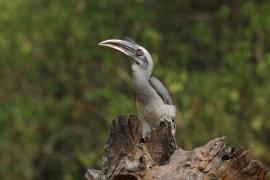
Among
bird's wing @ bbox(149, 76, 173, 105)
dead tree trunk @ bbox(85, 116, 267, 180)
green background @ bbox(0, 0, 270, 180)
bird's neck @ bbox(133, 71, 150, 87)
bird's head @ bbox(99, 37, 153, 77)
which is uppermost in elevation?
bird's head @ bbox(99, 37, 153, 77)

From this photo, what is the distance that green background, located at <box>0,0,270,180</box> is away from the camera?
51.5 ft

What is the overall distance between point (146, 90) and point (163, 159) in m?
1.36

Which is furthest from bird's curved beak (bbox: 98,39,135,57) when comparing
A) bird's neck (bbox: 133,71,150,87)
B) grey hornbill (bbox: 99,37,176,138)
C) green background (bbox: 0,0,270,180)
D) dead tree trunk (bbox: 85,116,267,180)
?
green background (bbox: 0,0,270,180)

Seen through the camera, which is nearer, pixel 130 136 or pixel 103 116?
pixel 130 136

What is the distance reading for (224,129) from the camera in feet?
51.9

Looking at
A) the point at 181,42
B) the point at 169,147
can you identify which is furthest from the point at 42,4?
the point at 169,147

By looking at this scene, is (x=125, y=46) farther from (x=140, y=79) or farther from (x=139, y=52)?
(x=140, y=79)

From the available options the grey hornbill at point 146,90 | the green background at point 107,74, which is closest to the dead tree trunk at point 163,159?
the grey hornbill at point 146,90

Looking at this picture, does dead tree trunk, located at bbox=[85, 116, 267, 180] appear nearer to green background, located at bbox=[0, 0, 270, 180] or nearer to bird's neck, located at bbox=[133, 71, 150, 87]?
bird's neck, located at bbox=[133, 71, 150, 87]

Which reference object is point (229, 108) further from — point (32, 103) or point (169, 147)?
point (169, 147)

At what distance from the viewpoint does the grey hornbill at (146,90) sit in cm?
755

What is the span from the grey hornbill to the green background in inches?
268

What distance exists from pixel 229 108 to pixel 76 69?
10.2ft

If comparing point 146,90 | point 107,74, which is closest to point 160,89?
point 146,90
